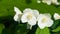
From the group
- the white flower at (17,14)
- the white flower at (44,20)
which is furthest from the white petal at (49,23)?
the white flower at (17,14)

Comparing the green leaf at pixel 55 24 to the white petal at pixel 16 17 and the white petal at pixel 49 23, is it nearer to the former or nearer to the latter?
the white petal at pixel 49 23

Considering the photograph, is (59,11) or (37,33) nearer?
(37,33)

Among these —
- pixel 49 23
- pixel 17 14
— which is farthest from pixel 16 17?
pixel 49 23

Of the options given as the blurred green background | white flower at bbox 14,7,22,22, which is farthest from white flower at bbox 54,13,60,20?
white flower at bbox 14,7,22,22

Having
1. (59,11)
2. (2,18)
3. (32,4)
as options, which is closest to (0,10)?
(2,18)

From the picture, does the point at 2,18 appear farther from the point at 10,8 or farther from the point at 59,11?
the point at 59,11

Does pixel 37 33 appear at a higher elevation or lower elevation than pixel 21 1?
lower

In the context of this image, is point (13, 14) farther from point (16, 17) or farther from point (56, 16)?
point (56, 16)
